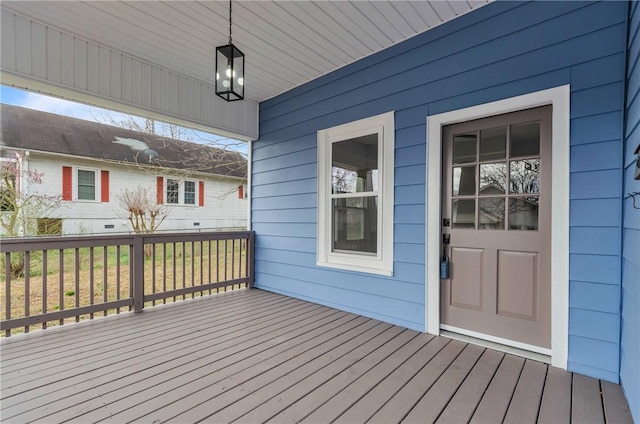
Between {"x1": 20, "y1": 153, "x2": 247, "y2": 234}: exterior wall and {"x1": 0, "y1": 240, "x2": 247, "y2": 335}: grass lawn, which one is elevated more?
→ {"x1": 20, "y1": 153, "x2": 247, "y2": 234}: exterior wall

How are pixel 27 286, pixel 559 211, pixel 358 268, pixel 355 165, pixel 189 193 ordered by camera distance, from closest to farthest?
pixel 559 211
pixel 27 286
pixel 358 268
pixel 355 165
pixel 189 193

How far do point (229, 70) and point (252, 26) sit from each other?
965 mm

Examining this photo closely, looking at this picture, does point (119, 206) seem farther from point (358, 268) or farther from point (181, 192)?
point (358, 268)

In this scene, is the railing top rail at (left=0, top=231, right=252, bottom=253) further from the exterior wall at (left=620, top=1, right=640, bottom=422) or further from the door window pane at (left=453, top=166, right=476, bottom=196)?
the exterior wall at (left=620, top=1, right=640, bottom=422)

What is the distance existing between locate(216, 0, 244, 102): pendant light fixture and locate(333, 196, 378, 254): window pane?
69.7 inches

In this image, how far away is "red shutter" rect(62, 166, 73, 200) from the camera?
5078 millimetres

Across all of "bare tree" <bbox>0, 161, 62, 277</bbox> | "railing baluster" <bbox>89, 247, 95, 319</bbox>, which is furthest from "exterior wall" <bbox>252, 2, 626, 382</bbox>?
"bare tree" <bbox>0, 161, 62, 277</bbox>

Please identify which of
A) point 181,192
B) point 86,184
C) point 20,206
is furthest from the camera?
point 181,192

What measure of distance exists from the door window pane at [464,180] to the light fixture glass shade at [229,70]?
200cm

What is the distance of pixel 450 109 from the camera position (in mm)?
2555

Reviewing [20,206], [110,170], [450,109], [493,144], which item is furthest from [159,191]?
[493,144]

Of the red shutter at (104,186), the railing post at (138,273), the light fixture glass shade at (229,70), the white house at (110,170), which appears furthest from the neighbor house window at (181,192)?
the light fixture glass shade at (229,70)

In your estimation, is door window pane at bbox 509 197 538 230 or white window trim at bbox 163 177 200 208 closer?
door window pane at bbox 509 197 538 230

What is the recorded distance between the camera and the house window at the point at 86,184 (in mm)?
5324
